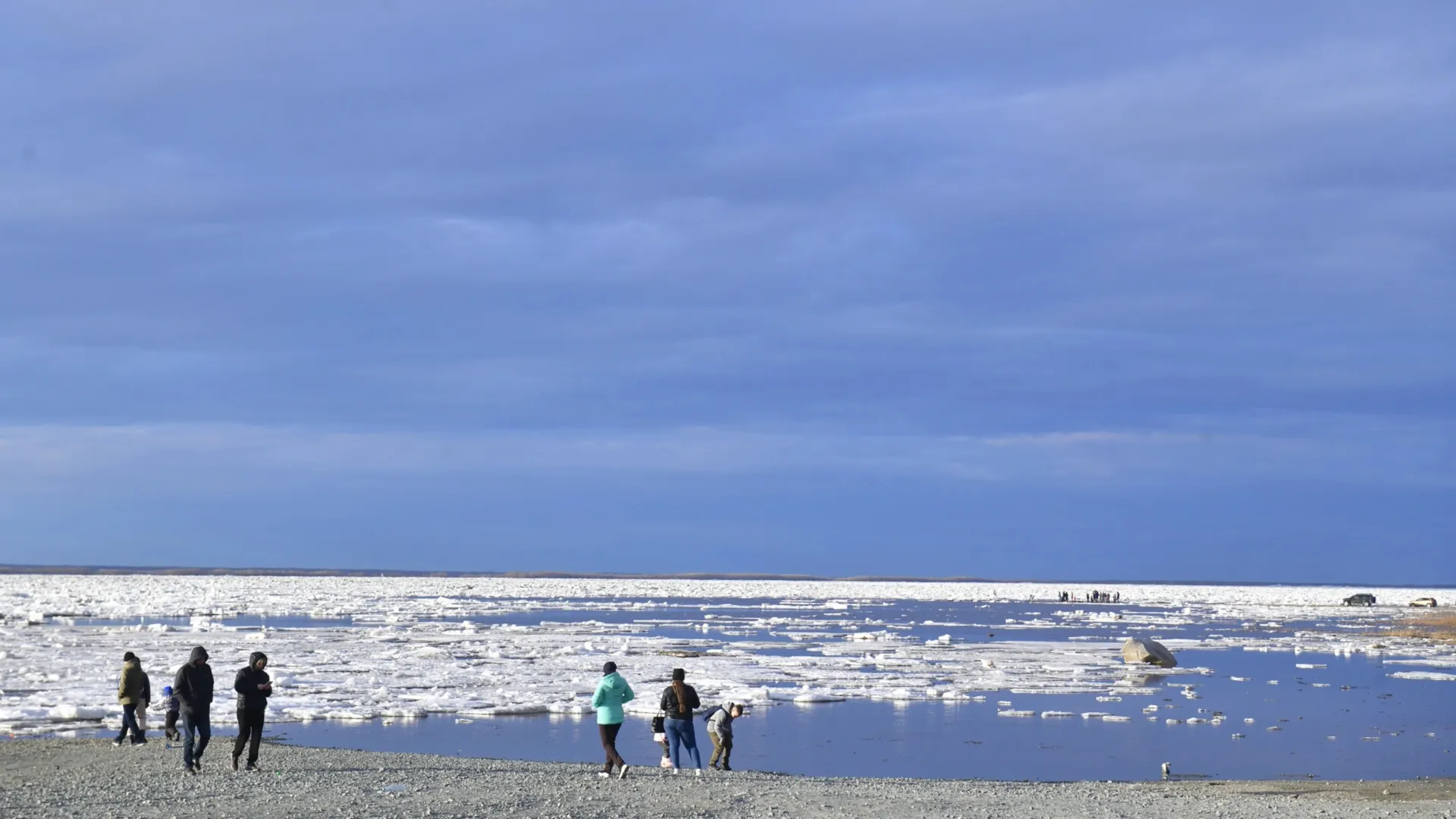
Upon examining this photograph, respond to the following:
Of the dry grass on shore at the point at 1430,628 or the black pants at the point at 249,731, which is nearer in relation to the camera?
the black pants at the point at 249,731

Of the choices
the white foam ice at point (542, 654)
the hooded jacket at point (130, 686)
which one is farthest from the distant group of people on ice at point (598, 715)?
the white foam ice at point (542, 654)

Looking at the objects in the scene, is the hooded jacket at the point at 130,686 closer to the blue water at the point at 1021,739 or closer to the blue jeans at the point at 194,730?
the blue water at the point at 1021,739

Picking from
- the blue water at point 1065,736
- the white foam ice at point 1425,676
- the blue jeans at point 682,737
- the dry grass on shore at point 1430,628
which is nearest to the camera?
the blue jeans at point 682,737

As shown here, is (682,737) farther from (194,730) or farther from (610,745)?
(194,730)

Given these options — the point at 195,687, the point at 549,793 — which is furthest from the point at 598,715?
the point at 195,687

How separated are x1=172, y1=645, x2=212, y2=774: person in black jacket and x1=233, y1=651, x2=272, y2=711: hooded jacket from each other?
41 cm

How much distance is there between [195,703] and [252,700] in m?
0.64

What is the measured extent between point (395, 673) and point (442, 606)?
1761 inches

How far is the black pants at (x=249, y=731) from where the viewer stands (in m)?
16.5

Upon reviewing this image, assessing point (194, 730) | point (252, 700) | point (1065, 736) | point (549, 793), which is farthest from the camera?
point (1065, 736)

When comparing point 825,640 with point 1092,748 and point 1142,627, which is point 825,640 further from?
point 1092,748

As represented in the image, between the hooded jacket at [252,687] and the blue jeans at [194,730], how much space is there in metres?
0.43

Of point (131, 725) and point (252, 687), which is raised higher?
point (252, 687)

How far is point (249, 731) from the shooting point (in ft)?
55.1
